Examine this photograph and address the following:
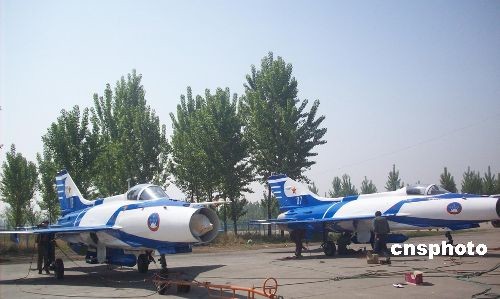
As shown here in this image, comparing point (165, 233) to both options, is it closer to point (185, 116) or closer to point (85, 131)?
point (85, 131)

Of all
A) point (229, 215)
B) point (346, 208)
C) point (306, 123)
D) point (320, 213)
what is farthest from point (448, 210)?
point (229, 215)

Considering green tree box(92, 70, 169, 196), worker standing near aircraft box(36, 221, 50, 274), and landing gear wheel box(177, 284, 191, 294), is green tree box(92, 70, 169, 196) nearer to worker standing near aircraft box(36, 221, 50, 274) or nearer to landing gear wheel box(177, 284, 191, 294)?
worker standing near aircraft box(36, 221, 50, 274)

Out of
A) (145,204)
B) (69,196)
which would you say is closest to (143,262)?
(145,204)

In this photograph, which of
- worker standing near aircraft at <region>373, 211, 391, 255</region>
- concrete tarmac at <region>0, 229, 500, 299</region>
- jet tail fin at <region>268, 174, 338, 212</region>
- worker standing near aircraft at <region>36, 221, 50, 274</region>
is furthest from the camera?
jet tail fin at <region>268, 174, 338, 212</region>

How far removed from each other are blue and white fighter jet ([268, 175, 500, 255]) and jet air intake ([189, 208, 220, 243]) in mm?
9800

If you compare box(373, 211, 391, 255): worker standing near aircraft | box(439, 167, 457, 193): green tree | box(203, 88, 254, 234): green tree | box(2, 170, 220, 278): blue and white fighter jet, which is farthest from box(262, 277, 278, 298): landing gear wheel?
box(439, 167, 457, 193): green tree

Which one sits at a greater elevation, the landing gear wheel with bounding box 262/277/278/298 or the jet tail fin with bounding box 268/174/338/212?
the jet tail fin with bounding box 268/174/338/212

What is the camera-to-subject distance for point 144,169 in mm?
35906

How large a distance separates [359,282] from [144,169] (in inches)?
1096

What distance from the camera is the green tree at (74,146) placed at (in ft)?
101

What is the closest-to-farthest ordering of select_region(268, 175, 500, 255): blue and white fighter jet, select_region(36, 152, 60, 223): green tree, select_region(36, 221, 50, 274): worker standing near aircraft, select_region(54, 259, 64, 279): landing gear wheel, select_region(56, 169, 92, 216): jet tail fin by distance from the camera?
select_region(54, 259, 64, 279): landing gear wheel, select_region(36, 221, 50, 274): worker standing near aircraft, select_region(268, 175, 500, 255): blue and white fighter jet, select_region(56, 169, 92, 216): jet tail fin, select_region(36, 152, 60, 223): green tree

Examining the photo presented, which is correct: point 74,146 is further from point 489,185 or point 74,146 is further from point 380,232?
point 489,185

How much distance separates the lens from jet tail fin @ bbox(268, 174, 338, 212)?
77.9 feet

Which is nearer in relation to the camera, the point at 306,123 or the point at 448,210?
the point at 448,210
